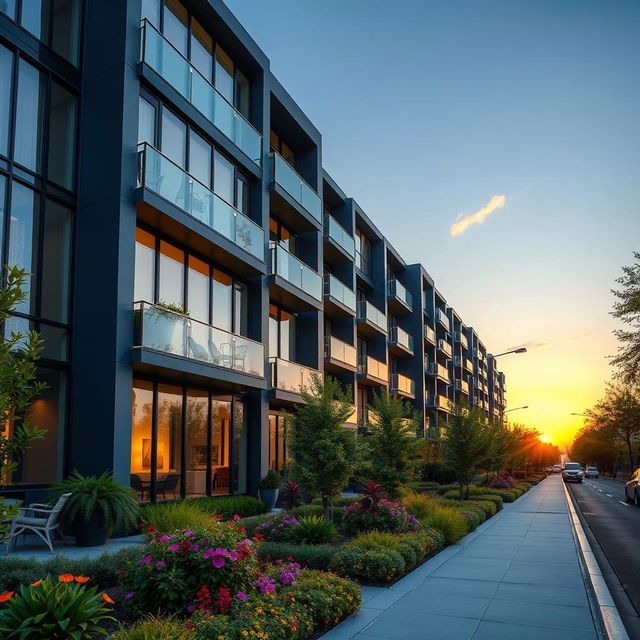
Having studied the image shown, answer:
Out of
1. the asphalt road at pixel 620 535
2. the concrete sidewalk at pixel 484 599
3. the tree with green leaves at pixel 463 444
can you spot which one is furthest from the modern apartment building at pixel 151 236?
the asphalt road at pixel 620 535

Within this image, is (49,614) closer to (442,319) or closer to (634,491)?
(634,491)

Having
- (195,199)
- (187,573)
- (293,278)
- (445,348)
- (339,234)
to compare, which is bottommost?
(187,573)

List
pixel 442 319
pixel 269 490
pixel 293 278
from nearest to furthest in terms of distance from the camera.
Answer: pixel 269 490, pixel 293 278, pixel 442 319

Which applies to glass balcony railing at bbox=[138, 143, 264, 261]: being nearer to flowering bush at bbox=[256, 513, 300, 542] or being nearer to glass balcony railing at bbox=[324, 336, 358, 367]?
flowering bush at bbox=[256, 513, 300, 542]

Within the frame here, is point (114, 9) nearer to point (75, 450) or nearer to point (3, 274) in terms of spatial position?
point (3, 274)

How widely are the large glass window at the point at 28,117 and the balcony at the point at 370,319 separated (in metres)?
20.6

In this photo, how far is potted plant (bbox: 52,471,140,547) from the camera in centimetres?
1212

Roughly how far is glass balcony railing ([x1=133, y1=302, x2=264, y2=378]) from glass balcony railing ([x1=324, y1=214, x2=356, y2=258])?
9.74m

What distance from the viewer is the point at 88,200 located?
15.3 m

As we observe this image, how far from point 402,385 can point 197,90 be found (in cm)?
2617

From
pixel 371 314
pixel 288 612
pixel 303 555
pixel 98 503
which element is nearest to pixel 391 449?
pixel 303 555

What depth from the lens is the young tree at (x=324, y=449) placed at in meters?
15.3

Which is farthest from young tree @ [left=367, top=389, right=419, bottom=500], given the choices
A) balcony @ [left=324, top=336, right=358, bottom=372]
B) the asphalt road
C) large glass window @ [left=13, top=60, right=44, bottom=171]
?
large glass window @ [left=13, top=60, right=44, bottom=171]

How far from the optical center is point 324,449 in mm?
15422
